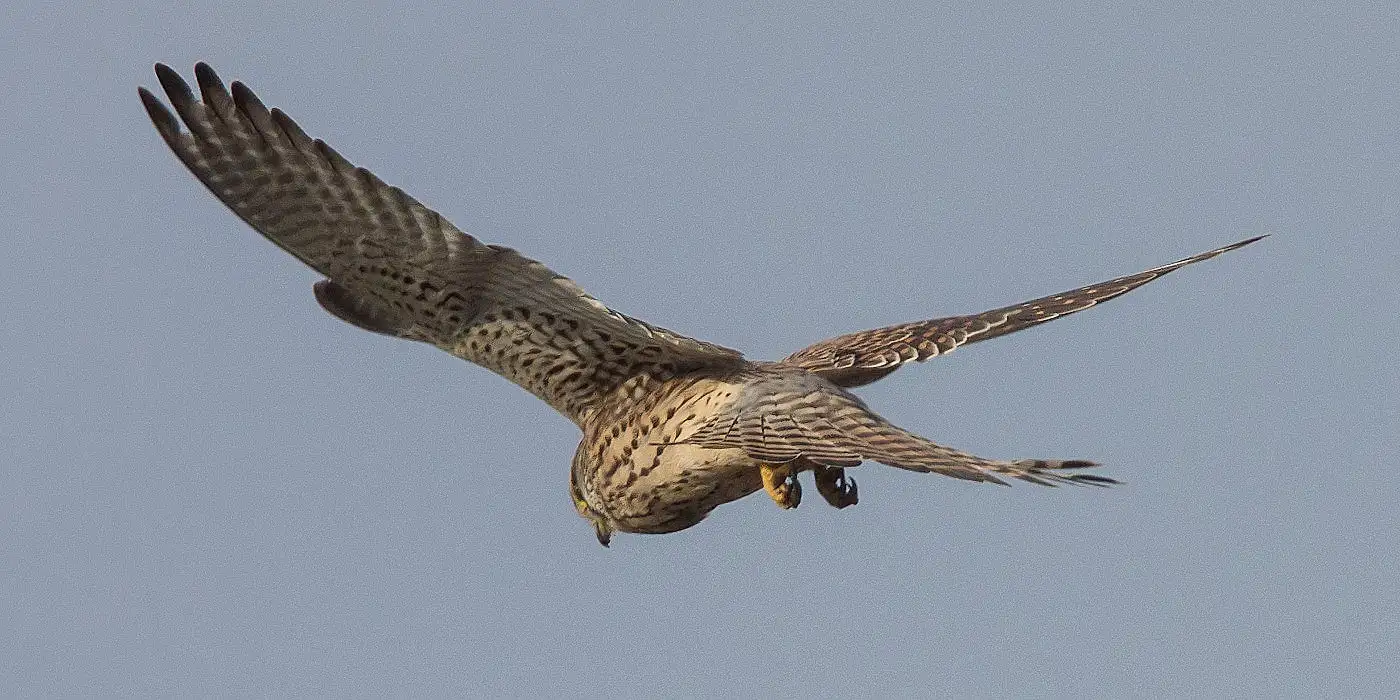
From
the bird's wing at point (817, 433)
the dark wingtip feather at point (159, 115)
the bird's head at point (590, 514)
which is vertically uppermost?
the dark wingtip feather at point (159, 115)

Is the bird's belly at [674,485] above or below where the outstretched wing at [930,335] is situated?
below

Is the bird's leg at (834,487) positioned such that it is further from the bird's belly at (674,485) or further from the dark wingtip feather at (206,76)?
the dark wingtip feather at (206,76)

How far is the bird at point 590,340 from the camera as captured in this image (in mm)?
10086

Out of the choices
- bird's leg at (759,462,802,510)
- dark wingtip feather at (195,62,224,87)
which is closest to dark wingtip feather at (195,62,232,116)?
dark wingtip feather at (195,62,224,87)

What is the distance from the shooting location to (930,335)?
11.6m

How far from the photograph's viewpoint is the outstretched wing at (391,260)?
10109mm

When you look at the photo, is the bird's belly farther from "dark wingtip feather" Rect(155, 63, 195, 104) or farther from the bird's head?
"dark wingtip feather" Rect(155, 63, 195, 104)

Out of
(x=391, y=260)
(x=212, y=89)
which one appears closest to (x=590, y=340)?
(x=391, y=260)

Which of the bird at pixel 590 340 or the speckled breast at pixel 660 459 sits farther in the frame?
the speckled breast at pixel 660 459

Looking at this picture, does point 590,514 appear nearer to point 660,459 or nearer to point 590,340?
point 660,459

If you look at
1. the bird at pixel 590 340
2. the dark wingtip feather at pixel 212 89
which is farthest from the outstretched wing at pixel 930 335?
the dark wingtip feather at pixel 212 89

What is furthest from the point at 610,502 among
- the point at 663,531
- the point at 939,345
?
the point at 939,345

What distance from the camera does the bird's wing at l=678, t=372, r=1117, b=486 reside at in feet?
29.8

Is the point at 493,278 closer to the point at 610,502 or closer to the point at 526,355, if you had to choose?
the point at 526,355
